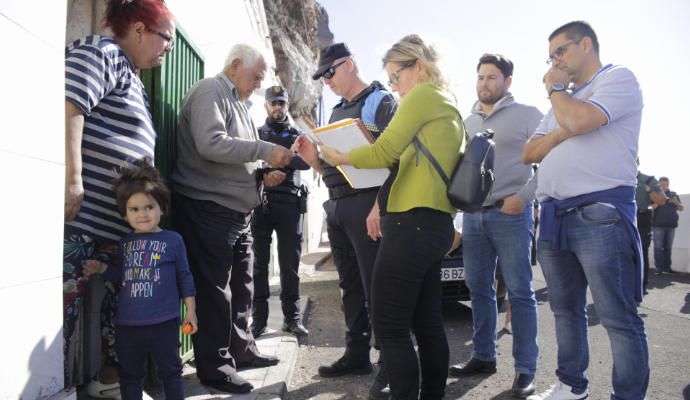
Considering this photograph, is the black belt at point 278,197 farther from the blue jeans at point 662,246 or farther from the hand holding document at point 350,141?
the blue jeans at point 662,246

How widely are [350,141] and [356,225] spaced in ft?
1.84

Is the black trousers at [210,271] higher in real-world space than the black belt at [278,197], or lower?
lower

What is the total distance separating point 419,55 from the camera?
247 cm

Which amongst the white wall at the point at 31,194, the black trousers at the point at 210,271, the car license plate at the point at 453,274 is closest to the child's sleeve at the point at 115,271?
the white wall at the point at 31,194

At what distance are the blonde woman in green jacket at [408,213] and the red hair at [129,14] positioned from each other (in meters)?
1.20

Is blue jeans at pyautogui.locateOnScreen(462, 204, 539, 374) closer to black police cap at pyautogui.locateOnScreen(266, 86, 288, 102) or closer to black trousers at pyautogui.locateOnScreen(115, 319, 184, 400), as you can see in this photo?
black trousers at pyautogui.locateOnScreen(115, 319, 184, 400)

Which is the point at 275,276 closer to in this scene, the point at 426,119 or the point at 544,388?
the point at 544,388

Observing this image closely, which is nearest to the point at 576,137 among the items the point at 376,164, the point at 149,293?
the point at 376,164

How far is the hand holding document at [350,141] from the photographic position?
8.13 feet

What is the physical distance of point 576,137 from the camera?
100 inches

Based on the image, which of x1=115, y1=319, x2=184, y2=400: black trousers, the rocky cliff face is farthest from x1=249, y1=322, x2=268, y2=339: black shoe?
the rocky cliff face

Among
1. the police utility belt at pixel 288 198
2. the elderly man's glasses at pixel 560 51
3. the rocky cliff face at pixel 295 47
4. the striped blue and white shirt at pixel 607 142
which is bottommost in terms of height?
the police utility belt at pixel 288 198

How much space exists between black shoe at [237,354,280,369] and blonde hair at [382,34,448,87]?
223 cm

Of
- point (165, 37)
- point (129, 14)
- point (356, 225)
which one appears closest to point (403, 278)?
point (356, 225)
